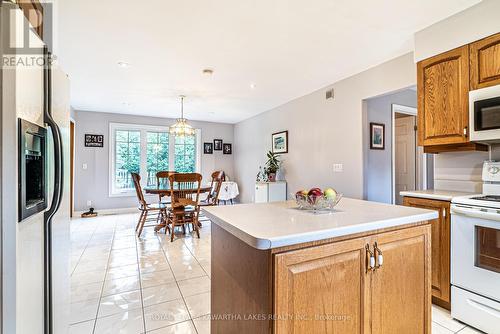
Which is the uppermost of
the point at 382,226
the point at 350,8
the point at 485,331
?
the point at 350,8

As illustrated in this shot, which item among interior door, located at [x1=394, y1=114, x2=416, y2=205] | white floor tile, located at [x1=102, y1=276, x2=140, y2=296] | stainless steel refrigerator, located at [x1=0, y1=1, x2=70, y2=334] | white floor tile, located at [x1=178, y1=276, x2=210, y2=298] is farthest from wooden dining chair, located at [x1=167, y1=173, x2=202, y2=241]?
interior door, located at [x1=394, y1=114, x2=416, y2=205]

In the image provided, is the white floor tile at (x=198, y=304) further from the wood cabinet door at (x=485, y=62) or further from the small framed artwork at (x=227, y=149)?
the small framed artwork at (x=227, y=149)

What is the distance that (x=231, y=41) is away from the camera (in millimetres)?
2506

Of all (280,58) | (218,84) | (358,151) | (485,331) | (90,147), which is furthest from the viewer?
(90,147)

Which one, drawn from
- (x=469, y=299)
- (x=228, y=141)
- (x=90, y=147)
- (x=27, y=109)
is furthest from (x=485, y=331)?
(x=90, y=147)

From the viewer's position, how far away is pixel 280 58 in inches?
115

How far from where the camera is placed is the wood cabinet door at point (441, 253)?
189 cm

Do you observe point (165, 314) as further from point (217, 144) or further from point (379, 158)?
point (217, 144)

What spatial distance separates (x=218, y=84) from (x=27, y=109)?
125 inches

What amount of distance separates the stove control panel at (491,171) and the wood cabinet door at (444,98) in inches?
12.0

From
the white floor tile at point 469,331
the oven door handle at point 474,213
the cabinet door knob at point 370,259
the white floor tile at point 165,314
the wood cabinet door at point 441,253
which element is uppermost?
the oven door handle at point 474,213

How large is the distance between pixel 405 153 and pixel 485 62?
8.59 ft

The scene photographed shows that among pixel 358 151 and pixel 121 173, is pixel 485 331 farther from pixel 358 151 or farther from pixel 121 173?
pixel 121 173

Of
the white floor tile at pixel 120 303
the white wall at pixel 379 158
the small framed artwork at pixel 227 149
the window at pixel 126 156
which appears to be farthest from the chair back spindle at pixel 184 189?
the small framed artwork at pixel 227 149
